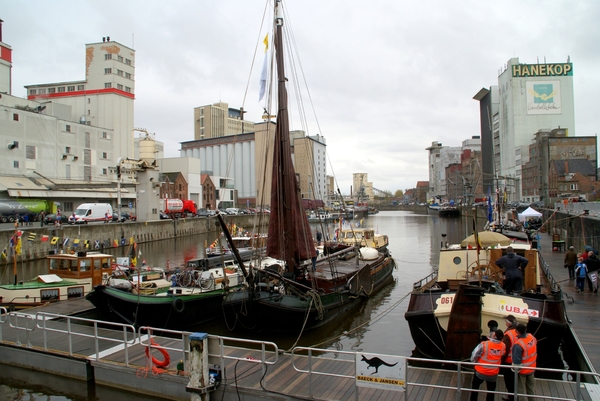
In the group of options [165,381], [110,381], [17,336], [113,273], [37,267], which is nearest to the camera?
[165,381]

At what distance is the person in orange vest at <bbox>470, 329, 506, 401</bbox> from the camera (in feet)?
29.9

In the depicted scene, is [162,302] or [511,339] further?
[162,302]

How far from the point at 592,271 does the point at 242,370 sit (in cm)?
1660

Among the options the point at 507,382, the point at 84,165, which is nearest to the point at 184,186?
the point at 84,165

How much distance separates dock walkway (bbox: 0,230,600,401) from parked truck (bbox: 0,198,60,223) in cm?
4381

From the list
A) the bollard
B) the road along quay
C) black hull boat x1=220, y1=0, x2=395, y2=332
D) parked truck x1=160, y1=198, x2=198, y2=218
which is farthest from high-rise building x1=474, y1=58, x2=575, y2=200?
the bollard

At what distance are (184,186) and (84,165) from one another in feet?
97.5

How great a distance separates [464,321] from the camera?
39.8 feet

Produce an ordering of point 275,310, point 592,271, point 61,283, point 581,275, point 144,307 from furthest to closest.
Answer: point 61,283
point 592,271
point 581,275
point 144,307
point 275,310

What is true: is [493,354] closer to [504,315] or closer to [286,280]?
[504,315]

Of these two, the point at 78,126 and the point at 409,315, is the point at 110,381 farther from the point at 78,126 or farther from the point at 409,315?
the point at 78,126

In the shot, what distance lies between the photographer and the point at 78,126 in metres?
70.1

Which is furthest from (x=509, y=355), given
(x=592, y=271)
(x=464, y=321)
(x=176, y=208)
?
(x=176, y=208)

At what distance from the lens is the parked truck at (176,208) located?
75812mm
